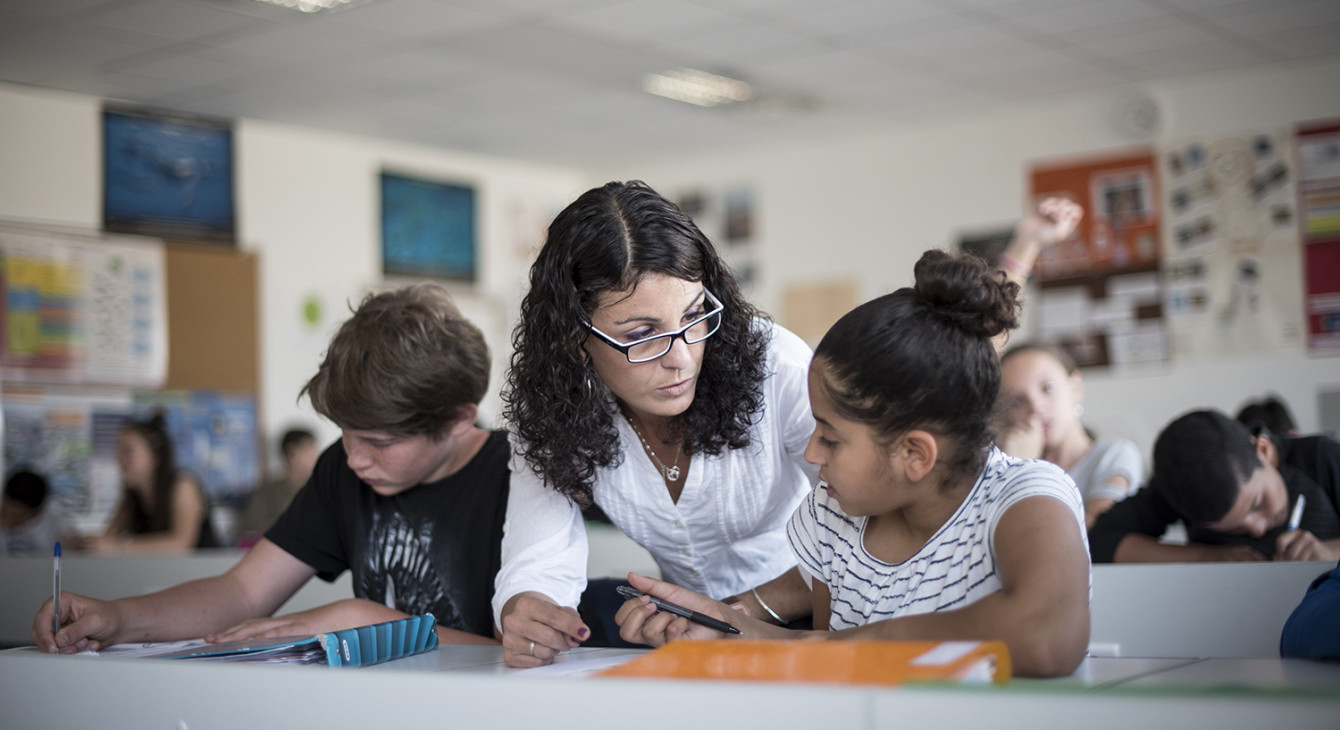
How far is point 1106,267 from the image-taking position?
568cm

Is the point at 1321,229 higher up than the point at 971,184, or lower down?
lower down

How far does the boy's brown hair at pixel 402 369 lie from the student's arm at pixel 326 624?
262 mm

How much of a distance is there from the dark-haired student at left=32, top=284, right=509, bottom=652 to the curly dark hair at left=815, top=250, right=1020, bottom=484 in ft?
2.31

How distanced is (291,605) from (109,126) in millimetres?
3574

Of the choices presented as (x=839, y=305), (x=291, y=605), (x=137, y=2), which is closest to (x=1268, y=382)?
(x=839, y=305)

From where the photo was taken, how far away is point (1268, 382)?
17.3 ft

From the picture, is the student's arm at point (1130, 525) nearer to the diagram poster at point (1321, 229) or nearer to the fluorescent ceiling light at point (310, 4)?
the fluorescent ceiling light at point (310, 4)

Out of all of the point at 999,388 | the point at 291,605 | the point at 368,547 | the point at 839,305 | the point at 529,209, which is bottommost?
the point at 291,605

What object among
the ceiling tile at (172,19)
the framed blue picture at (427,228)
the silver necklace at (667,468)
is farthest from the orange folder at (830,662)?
the framed blue picture at (427,228)

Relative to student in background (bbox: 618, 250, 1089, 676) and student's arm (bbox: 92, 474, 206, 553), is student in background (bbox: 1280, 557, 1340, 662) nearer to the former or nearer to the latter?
student in background (bbox: 618, 250, 1089, 676)

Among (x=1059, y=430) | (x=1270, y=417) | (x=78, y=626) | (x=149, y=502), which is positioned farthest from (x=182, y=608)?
(x=149, y=502)

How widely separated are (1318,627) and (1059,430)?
2019 mm

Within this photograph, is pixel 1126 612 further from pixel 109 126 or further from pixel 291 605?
pixel 109 126

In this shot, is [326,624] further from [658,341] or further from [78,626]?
[658,341]
